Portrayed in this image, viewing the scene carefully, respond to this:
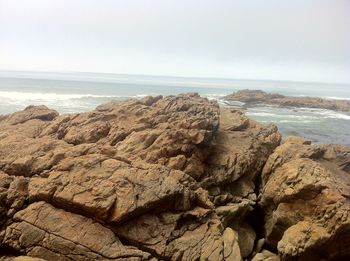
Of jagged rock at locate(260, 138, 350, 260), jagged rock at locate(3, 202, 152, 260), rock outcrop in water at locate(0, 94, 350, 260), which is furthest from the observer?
jagged rock at locate(260, 138, 350, 260)

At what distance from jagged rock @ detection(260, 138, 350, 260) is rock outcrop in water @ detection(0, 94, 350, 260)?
0.11 ft

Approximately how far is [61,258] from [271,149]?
11572 mm

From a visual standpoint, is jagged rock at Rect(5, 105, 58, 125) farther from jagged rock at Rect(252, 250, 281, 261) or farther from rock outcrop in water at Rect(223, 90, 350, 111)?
rock outcrop in water at Rect(223, 90, 350, 111)

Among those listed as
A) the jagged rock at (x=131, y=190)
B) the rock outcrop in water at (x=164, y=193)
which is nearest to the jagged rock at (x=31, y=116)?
the rock outcrop in water at (x=164, y=193)

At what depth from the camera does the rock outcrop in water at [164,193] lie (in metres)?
9.16

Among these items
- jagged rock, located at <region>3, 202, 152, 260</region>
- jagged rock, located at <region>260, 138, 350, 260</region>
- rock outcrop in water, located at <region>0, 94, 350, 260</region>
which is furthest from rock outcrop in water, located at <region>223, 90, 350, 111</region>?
jagged rock, located at <region>3, 202, 152, 260</region>

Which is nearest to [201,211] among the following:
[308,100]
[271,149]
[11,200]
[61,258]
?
[61,258]

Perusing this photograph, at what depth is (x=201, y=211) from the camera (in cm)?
1064

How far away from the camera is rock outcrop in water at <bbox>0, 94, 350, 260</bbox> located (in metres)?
9.16

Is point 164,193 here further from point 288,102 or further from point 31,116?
point 288,102

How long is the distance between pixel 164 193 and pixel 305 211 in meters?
4.93

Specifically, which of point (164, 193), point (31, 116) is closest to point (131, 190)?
point (164, 193)

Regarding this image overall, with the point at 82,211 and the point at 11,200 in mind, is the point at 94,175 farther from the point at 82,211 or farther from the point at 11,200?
the point at 11,200

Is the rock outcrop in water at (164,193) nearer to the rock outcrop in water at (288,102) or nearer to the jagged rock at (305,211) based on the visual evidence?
the jagged rock at (305,211)
